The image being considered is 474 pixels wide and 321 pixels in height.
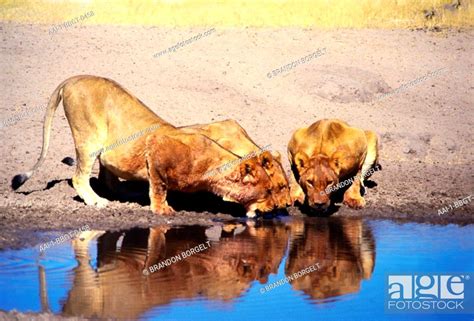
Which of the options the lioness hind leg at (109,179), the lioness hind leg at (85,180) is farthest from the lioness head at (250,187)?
the lioness hind leg at (109,179)

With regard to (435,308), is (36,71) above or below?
above

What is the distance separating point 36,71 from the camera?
2212 centimetres

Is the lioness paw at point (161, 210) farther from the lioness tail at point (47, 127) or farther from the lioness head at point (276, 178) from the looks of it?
the lioness tail at point (47, 127)

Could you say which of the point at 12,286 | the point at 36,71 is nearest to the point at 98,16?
the point at 36,71

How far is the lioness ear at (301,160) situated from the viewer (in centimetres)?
1322

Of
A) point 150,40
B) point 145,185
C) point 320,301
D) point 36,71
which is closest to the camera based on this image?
point 320,301

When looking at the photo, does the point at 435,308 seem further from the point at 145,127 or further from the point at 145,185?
the point at 145,185

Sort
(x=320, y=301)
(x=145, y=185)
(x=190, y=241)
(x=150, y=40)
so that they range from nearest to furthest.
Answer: (x=320, y=301) → (x=190, y=241) → (x=145, y=185) → (x=150, y=40)

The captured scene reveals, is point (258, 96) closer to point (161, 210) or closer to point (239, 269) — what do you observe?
point (161, 210)

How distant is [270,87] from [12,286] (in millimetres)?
13687

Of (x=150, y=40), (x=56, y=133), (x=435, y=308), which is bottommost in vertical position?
(x=435, y=308)

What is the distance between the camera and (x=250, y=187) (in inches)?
507

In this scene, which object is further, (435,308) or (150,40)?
(150,40)

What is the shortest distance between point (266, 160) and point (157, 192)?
139cm
